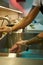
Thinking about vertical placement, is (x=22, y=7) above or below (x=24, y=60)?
below

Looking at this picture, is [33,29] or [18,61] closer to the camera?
[18,61]

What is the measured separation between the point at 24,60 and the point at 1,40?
0.73m

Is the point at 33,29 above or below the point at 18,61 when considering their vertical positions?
below

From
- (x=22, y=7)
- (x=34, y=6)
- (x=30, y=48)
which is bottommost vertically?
(x=22, y=7)

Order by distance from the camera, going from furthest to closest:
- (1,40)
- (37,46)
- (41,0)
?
(41,0)
(1,40)
(37,46)

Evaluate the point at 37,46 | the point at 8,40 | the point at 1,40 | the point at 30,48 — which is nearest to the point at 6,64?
the point at 30,48

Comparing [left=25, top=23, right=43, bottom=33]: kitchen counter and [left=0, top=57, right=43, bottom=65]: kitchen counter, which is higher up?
[left=0, top=57, right=43, bottom=65]: kitchen counter

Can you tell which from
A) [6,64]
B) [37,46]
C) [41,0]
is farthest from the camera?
[41,0]

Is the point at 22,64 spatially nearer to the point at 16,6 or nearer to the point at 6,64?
the point at 6,64

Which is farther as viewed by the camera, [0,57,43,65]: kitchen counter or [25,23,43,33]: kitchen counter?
[25,23,43,33]: kitchen counter

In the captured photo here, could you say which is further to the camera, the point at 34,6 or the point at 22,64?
the point at 34,6

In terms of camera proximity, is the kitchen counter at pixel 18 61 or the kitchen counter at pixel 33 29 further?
the kitchen counter at pixel 33 29

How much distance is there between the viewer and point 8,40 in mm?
1666

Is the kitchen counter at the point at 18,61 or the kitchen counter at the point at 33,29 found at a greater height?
the kitchen counter at the point at 18,61
